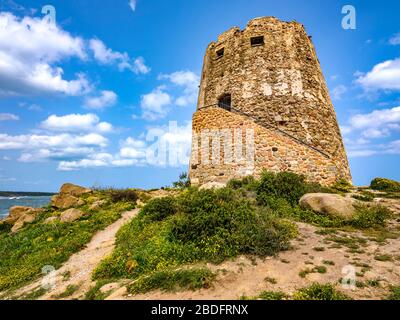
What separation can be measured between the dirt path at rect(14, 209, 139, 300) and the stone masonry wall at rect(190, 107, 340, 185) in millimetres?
7105

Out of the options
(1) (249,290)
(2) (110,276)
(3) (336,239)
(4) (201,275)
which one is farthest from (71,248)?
(3) (336,239)

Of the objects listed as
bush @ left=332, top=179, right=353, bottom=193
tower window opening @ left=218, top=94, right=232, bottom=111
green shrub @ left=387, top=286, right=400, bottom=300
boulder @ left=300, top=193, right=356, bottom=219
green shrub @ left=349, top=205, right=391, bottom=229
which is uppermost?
tower window opening @ left=218, top=94, right=232, bottom=111

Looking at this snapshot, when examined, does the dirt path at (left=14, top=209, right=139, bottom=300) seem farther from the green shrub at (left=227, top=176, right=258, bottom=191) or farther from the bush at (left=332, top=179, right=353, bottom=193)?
the bush at (left=332, top=179, right=353, bottom=193)

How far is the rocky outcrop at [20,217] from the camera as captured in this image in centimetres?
1364

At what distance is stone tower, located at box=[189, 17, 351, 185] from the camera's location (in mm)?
13750

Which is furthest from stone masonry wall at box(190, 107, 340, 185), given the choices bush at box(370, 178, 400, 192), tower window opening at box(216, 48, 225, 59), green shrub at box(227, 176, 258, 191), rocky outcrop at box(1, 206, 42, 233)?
rocky outcrop at box(1, 206, 42, 233)

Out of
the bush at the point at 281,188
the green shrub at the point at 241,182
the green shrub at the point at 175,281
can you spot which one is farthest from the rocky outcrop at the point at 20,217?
the bush at the point at 281,188

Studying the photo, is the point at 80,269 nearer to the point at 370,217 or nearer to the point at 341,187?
the point at 370,217

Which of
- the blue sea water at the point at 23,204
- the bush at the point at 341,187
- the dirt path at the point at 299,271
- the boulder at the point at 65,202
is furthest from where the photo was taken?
the blue sea water at the point at 23,204

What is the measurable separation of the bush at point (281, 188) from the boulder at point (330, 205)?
2.51 feet

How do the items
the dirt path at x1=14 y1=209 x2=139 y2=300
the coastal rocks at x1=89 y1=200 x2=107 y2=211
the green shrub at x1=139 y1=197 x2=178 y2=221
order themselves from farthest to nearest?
the coastal rocks at x1=89 y1=200 x2=107 y2=211
the green shrub at x1=139 y1=197 x2=178 y2=221
the dirt path at x1=14 y1=209 x2=139 y2=300

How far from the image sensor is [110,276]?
6.24 metres

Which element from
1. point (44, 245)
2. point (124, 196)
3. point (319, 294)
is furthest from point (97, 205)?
point (319, 294)

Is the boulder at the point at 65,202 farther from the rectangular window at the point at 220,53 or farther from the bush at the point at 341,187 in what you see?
the rectangular window at the point at 220,53
